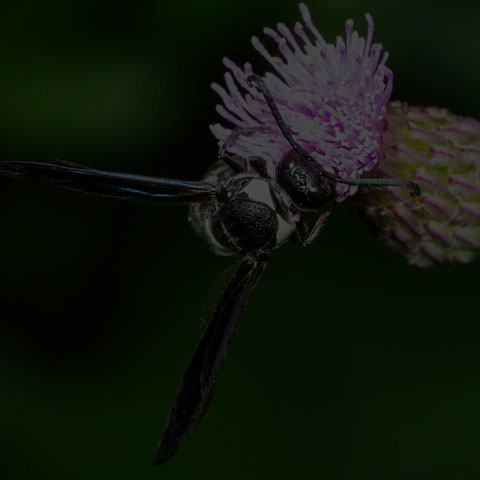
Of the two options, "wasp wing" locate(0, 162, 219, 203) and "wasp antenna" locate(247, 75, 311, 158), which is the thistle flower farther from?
"wasp wing" locate(0, 162, 219, 203)

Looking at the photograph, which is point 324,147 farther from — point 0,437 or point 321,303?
point 0,437

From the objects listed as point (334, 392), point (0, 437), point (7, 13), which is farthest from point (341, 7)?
point (0, 437)

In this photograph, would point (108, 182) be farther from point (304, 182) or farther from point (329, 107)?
point (329, 107)

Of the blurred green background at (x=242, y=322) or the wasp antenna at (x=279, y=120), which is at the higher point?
the wasp antenna at (x=279, y=120)

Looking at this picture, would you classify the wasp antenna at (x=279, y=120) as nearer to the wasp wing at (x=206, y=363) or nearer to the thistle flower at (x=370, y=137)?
the thistle flower at (x=370, y=137)

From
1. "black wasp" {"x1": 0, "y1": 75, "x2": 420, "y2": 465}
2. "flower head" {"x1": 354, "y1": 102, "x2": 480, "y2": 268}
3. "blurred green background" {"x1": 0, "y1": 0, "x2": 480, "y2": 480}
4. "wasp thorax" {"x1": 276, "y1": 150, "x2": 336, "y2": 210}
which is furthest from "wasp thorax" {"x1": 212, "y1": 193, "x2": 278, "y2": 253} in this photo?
"blurred green background" {"x1": 0, "y1": 0, "x2": 480, "y2": 480}

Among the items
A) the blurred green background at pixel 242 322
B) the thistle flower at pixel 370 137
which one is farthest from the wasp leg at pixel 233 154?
the blurred green background at pixel 242 322
